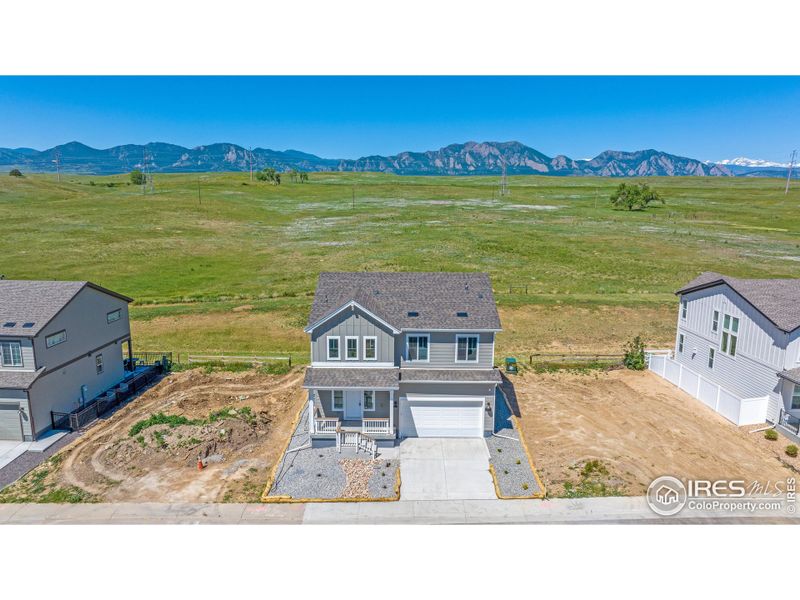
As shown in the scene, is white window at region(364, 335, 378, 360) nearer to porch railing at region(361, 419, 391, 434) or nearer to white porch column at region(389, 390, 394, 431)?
white porch column at region(389, 390, 394, 431)

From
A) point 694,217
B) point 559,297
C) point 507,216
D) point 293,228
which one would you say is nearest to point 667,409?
point 559,297

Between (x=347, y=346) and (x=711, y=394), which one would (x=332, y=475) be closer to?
(x=347, y=346)

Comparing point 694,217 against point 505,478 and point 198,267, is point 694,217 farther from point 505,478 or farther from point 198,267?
point 505,478

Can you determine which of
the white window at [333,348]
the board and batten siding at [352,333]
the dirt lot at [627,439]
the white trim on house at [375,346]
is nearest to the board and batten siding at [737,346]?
the dirt lot at [627,439]

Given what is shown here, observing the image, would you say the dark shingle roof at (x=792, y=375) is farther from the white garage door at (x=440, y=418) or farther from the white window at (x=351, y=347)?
the white window at (x=351, y=347)

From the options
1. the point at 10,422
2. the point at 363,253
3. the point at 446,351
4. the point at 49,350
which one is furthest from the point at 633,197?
the point at 10,422
